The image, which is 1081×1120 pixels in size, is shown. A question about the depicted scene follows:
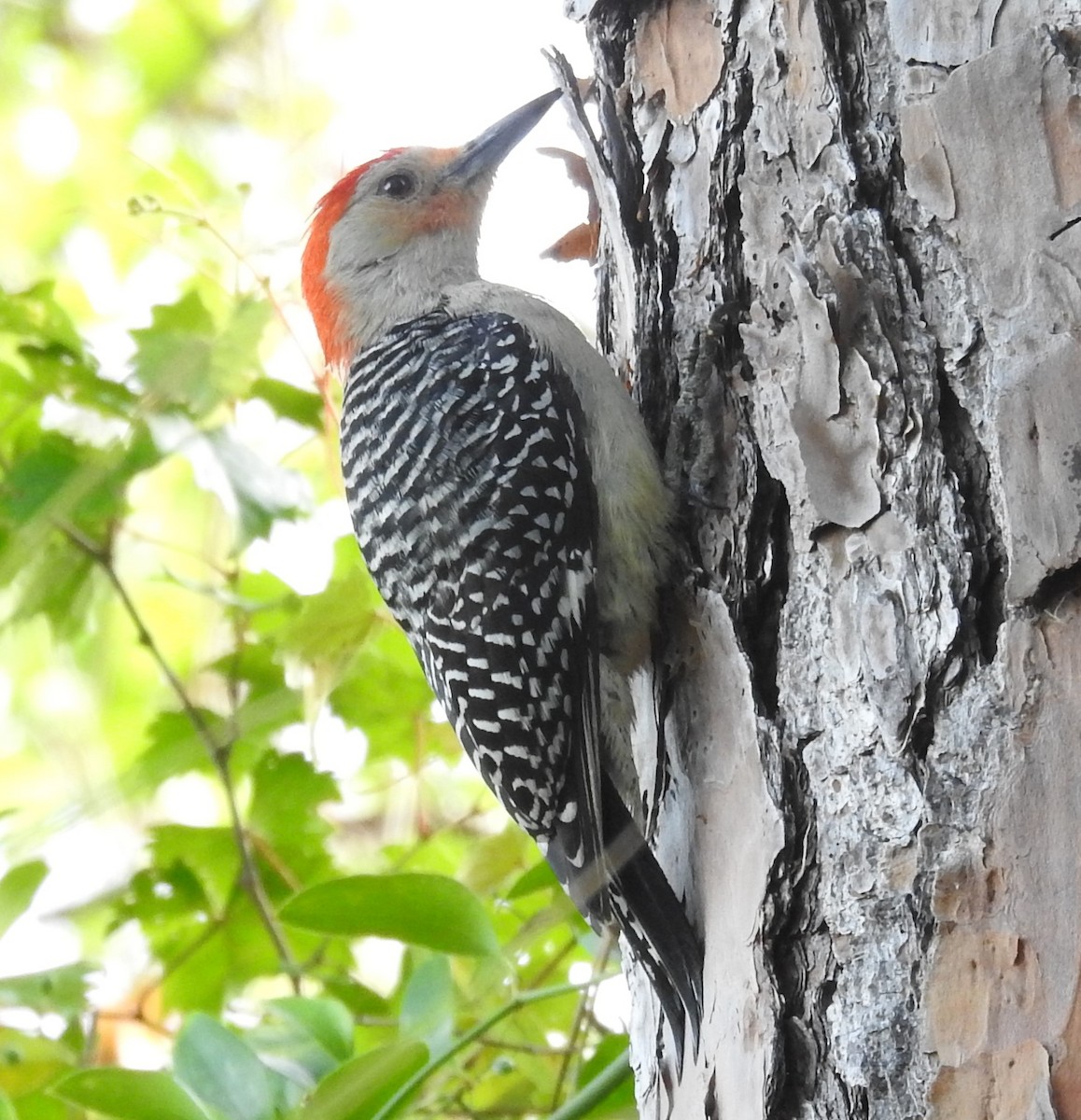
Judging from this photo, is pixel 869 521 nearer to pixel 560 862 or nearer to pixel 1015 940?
pixel 1015 940

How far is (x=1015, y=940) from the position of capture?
4.22 ft

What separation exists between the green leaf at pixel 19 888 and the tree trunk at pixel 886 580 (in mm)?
1029

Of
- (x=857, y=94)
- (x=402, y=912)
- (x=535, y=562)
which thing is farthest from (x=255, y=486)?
(x=857, y=94)

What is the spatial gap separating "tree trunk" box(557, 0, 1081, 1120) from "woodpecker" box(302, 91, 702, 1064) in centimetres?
13

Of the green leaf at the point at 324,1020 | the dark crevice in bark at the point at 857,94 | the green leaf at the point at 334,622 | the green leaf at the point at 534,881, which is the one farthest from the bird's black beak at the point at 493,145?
the green leaf at the point at 324,1020

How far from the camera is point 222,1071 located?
177 cm

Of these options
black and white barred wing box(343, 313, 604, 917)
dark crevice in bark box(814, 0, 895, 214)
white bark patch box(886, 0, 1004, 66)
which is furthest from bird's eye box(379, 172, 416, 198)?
white bark patch box(886, 0, 1004, 66)

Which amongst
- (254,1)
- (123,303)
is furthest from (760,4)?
(254,1)

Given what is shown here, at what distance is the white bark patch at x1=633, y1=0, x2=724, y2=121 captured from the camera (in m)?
1.95

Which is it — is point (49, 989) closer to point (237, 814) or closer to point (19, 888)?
point (19, 888)

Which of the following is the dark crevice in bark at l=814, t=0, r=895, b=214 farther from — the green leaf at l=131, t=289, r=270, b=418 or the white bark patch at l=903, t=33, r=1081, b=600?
the green leaf at l=131, t=289, r=270, b=418

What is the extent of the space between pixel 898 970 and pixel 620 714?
2.74 feet

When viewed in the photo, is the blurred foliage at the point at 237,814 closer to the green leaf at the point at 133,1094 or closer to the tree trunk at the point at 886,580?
the green leaf at the point at 133,1094

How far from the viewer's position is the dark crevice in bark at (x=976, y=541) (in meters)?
1.41
